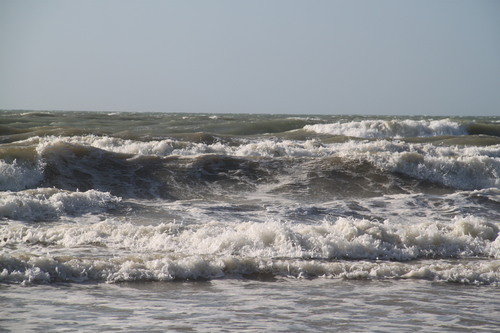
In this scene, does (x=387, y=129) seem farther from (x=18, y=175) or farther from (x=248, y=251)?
(x=248, y=251)

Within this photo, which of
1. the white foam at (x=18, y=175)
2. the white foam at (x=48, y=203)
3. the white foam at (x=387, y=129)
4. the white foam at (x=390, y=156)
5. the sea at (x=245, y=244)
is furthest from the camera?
the white foam at (x=387, y=129)

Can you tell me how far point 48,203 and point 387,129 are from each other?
82.4 feet

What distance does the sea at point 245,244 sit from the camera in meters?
6.82

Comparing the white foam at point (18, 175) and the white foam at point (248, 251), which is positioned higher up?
the white foam at point (18, 175)

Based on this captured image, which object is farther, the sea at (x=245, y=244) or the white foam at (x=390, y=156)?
the white foam at (x=390, y=156)

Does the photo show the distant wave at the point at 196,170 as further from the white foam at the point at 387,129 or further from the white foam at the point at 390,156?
the white foam at the point at 387,129

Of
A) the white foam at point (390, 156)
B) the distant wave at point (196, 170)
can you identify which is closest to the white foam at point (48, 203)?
the distant wave at point (196, 170)

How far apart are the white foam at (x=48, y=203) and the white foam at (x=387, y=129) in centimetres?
2274

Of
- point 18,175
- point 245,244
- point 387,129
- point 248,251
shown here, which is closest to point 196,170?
point 18,175

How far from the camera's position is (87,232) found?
10.6 m

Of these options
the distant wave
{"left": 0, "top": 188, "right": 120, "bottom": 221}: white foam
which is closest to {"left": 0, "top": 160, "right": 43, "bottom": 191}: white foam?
the distant wave

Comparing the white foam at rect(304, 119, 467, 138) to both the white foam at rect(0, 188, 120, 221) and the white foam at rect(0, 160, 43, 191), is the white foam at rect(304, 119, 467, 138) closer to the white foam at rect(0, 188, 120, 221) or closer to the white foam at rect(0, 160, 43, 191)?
the white foam at rect(0, 160, 43, 191)

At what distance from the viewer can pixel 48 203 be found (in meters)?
12.4

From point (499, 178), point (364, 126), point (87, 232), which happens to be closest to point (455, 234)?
point (87, 232)
